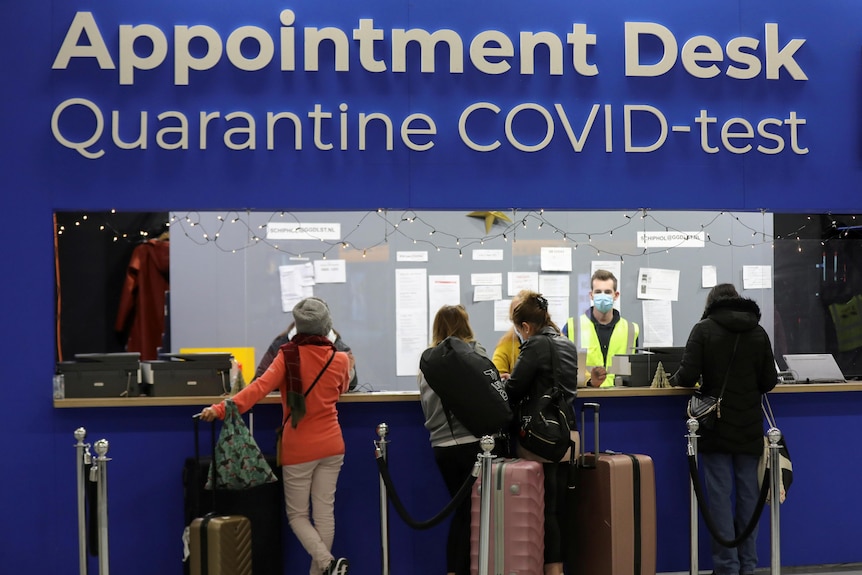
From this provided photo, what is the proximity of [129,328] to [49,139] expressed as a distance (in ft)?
3.80

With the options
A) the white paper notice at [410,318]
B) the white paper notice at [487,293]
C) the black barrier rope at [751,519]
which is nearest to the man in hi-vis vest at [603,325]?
the white paper notice at [487,293]

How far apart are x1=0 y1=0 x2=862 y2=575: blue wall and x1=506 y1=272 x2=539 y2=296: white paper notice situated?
2.30 feet

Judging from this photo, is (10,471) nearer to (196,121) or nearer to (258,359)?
(258,359)

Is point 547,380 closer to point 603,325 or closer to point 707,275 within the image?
point 603,325

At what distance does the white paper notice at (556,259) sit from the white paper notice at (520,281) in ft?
0.30

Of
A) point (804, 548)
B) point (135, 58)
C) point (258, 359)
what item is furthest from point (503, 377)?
point (135, 58)

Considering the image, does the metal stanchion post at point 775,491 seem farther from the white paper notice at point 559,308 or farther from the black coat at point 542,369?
the white paper notice at point 559,308

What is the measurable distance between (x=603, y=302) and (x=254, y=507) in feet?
8.61

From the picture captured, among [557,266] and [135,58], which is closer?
[135,58]

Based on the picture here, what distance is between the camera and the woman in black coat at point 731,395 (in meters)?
5.10

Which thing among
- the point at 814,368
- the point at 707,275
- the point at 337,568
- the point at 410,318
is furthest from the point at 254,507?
the point at 814,368

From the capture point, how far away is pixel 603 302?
630cm

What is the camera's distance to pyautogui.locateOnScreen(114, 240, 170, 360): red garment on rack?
570 centimetres

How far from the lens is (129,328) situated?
5719 mm
